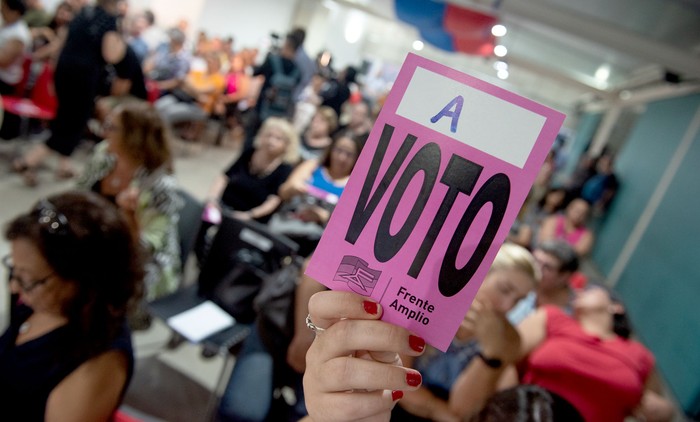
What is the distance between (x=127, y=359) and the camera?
129cm

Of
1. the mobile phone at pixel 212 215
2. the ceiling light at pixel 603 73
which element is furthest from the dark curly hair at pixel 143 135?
the ceiling light at pixel 603 73

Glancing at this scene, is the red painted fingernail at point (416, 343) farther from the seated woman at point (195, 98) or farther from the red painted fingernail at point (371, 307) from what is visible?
the seated woman at point (195, 98)

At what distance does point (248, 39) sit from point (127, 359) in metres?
9.64

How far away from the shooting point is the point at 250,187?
10.6 ft

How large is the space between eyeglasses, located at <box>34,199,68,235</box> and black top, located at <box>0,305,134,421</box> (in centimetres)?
27

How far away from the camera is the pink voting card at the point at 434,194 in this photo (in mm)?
507

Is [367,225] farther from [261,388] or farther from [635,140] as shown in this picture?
[635,140]

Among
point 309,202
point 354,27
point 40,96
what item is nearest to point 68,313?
point 309,202

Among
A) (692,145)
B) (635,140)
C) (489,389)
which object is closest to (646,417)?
(489,389)

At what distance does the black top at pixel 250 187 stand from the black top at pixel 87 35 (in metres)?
1.68

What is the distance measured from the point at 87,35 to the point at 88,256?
10.5 feet

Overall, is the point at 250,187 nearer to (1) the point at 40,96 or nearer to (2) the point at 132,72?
(2) the point at 132,72

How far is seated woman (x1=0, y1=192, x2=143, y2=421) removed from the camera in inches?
45.6

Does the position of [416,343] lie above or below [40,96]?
above
